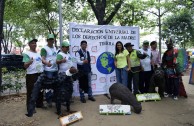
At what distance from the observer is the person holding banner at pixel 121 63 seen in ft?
29.2

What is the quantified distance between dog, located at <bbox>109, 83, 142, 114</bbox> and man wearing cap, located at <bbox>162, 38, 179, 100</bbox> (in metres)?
2.01

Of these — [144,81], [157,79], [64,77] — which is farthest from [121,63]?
[64,77]

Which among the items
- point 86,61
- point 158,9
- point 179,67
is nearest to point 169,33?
point 158,9

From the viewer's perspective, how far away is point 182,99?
955 cm

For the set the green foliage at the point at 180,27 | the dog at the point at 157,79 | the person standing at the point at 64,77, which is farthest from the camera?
the green foliage at the point at 180,27

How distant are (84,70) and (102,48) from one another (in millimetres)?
1306

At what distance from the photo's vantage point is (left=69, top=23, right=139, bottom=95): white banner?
30.6ft

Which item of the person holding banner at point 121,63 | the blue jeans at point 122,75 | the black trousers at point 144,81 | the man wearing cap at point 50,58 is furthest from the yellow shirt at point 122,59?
the man wearing cap at point 50,58

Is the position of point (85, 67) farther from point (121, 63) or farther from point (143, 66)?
point (143, 66)

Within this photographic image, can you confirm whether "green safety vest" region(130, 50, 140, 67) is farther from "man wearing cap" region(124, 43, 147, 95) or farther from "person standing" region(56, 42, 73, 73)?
"person standing" region(56, 42, 73, 73)

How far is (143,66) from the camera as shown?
9.30 meters

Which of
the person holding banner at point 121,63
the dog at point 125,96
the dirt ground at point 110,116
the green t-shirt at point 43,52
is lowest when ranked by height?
the dirt ground at point 110,116

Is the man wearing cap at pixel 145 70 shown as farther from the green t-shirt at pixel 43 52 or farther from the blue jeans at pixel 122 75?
the green t-shirt at pixel 43 52

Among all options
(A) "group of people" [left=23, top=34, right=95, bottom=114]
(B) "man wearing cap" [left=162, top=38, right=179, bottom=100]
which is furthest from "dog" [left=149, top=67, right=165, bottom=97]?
(A) "group of people" [left=23, top=34, right=95, bottom=114]
